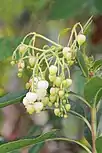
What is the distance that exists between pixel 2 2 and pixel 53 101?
3.36 ft

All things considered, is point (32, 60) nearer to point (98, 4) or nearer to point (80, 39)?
point (80, 39)

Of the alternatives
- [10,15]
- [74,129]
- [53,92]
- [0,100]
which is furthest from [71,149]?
[53,92]

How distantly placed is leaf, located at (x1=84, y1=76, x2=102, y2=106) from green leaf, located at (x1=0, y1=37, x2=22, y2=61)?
47 cm

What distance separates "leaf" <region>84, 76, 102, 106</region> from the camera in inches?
41.3

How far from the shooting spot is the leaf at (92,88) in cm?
105

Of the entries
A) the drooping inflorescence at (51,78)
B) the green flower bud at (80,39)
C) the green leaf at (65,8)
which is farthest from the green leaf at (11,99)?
the green leaf at (65,8)

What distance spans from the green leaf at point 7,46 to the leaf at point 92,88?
0.47 m

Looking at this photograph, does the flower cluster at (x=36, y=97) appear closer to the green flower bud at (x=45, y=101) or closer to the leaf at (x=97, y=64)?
the green flower bud at (x=45, y=101)

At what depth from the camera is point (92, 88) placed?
1.09 meters

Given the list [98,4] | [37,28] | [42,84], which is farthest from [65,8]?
[42,84]

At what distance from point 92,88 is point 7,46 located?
528mm

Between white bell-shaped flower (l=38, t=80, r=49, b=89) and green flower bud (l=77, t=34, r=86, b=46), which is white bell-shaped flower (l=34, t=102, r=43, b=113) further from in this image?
green flower bud (l=77, t=34, r=86, b=46)

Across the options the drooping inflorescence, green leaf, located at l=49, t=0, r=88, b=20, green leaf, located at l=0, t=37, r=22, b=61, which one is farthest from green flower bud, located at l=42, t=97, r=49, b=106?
green leaf, located at l=49, t=0, r=88, b=20

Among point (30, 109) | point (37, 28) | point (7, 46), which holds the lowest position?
point (30, 109)
